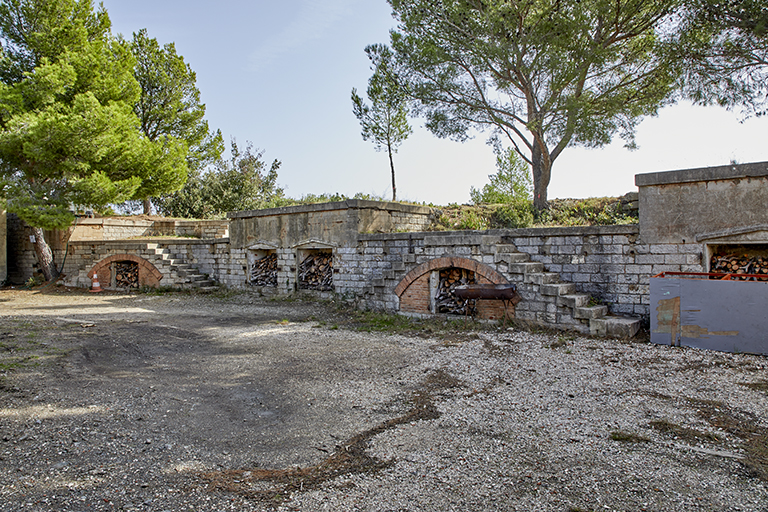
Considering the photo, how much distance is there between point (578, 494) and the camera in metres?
2.99

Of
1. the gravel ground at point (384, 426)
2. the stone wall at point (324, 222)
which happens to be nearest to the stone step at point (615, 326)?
the gravel ground at point (384, 426)

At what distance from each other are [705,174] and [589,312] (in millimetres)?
2744

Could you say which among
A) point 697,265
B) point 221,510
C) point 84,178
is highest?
point 84,178

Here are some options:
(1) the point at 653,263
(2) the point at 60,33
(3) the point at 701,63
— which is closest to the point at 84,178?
(2) the point at 60,33

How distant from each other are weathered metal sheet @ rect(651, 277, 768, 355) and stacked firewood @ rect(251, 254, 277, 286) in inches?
404

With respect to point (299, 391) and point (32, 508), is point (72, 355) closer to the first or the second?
point (299, 391)

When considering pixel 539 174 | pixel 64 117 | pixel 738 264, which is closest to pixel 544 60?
pixel 539 174

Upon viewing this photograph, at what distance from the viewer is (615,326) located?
7199 mm

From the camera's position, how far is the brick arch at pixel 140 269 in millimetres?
15639

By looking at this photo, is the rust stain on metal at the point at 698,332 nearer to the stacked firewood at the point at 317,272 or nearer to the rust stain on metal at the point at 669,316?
the rust stain on metal at the point at 669,316

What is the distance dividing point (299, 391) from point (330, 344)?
95.6 inches

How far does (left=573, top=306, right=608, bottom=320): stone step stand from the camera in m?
7.42

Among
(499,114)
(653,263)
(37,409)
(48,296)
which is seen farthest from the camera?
(499,114)

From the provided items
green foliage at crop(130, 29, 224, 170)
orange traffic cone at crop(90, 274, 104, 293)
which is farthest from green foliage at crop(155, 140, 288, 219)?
orange traffic cone at crop(90, 274, 104, 293)
